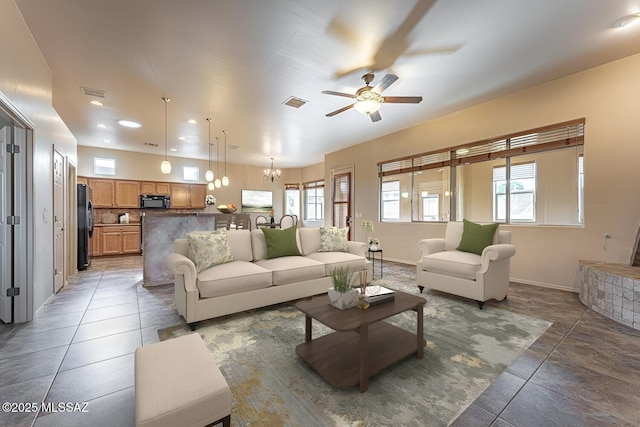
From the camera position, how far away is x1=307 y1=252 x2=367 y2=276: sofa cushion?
11.4 ft

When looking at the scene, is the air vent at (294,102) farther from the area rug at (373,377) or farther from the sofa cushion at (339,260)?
the area rug at (373,377)

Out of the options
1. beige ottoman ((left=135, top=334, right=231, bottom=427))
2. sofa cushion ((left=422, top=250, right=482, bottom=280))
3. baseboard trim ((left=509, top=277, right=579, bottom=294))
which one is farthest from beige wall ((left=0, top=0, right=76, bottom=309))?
baseboard trim ((left=509, top=277, right=579, bottom=294))

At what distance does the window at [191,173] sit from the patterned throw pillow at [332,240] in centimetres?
633

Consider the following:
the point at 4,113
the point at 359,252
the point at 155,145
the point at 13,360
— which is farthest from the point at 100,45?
the point at 155,145

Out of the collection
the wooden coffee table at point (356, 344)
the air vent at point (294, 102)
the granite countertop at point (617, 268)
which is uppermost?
the air vent at point (294, 102)

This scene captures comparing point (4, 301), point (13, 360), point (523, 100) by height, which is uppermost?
point (523, 100)

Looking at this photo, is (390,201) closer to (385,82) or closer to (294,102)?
(294,102)

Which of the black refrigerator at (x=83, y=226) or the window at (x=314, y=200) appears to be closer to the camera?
the black refrigerator at (x=83, y=226)

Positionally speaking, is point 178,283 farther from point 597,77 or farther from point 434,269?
point 597,77

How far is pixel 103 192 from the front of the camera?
7.18m

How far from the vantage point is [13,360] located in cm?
199

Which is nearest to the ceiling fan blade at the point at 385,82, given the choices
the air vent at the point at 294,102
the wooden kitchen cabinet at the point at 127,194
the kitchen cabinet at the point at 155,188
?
the air vent at the point at 294,102

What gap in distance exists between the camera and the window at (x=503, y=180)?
3820mm

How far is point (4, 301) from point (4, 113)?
1.87 meters
